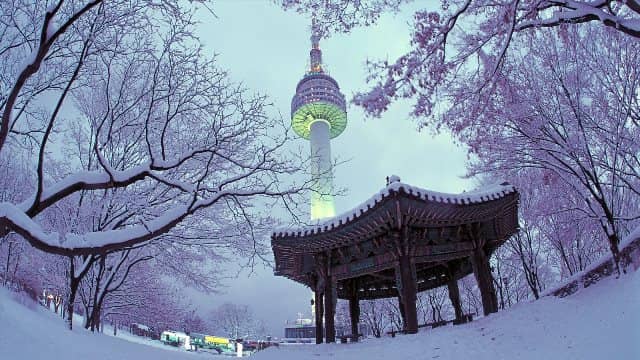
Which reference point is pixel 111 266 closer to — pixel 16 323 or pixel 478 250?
pixel 16 323

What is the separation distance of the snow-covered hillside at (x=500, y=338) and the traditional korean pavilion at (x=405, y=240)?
1.64 m

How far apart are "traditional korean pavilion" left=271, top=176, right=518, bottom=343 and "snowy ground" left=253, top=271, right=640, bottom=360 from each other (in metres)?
1.52

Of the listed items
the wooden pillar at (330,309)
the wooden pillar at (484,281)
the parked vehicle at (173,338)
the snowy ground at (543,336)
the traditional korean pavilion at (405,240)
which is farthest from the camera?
the parked vehicle at (173,338)

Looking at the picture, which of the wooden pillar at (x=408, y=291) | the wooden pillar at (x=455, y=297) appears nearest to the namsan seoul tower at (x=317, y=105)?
the wooden pillar at (x=455, y=297)

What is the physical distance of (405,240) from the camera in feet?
36.2

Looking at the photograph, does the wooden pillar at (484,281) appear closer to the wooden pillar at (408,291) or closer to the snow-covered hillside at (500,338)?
the snow-covered hillside at (500,338)

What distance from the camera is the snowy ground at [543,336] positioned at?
20.9ft

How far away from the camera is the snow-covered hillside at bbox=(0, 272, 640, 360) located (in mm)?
6590

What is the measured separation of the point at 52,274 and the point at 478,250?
19293mm

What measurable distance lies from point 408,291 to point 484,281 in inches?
111

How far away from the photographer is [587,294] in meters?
9.27

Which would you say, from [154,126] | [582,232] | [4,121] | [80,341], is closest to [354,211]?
[154,126]

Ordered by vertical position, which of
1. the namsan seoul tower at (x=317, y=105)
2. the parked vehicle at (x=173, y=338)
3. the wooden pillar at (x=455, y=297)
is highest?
the namsan seoul tower at (x=317, y=105)

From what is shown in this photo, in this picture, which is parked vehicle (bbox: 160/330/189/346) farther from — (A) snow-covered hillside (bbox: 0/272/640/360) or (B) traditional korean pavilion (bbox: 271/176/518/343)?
(A) snow-covered hillside (bbox: 0/272/640/360)
